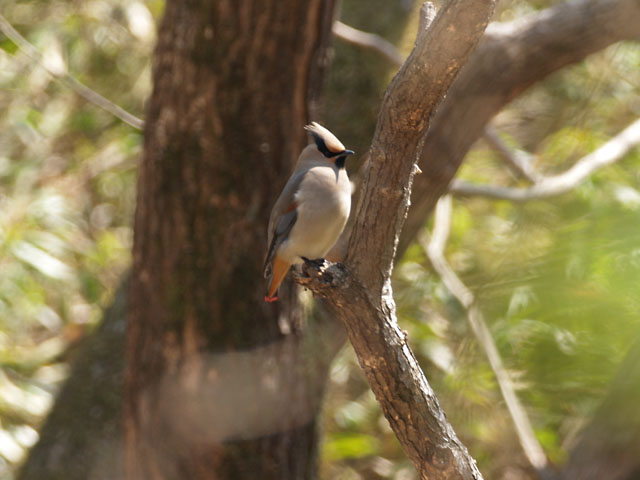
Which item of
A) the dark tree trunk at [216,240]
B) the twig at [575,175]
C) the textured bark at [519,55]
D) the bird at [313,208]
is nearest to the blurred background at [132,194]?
the twig at [575,175]

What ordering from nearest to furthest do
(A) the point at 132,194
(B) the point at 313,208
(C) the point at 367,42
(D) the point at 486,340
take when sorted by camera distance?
(D) the point at 486,340 → (B) the point at 313,208 → (C) the point at 367,42 → (A) the point at 132,194

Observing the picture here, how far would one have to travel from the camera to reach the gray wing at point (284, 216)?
1.99 m

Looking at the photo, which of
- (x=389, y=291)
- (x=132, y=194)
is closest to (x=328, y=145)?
(x=389, y=291)

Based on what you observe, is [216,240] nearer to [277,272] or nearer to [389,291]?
[277,272]

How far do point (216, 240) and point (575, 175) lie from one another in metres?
1.62

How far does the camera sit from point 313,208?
195 centimetres

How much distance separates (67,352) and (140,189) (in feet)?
9.18

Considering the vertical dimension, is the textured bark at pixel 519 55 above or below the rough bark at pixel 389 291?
above

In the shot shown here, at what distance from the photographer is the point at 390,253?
1.45 metres

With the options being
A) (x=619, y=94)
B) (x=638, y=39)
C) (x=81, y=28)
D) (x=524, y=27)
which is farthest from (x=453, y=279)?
(x=81, y=28)

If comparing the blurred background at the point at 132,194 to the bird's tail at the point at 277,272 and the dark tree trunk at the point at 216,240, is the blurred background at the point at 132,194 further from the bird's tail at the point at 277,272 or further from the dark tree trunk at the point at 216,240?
the dark tree trunk at the point at 216,240

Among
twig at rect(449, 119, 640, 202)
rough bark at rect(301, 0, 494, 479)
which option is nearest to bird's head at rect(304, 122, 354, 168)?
rough bark at rect(301, 0, 494, 479)

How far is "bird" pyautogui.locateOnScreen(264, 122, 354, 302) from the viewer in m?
1.95

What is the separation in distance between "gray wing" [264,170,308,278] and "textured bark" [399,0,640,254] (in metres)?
1.26
